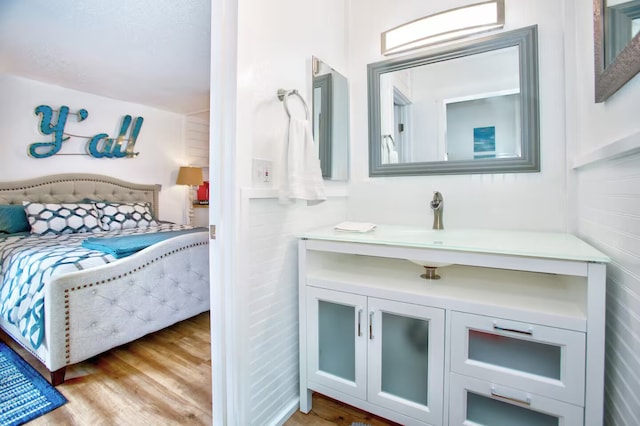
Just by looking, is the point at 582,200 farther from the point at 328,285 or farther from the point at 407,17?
the point at 407,17

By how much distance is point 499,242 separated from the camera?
1188mm

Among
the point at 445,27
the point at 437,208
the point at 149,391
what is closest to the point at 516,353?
the point at 437,208

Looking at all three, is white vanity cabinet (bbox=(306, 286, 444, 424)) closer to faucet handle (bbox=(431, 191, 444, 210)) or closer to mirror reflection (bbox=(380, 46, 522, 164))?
faucet handle (bbox=(431, 191, 444, 210))

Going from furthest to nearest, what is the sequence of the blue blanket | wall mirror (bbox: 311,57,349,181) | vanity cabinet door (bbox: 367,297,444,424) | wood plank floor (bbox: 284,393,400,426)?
the blue blanket, wall mirror (bbox: 311,57,349,181), wood plank floor (bbox: 284,393,400,426), vanity cabinet door (bbox: 367,297,444,424)

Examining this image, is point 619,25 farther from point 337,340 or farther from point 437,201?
point 337,340

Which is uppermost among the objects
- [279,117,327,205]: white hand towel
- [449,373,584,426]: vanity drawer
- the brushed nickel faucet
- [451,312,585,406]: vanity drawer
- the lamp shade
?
the lamp shade

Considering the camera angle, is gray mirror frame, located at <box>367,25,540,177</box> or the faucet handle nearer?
gray mirror frame, located at <box>367,25,540,177</box>

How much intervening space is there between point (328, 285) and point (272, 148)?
2.20 ft

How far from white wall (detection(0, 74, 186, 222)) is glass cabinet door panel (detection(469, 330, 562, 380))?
4.05 metres

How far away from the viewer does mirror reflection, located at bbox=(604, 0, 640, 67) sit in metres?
0.74

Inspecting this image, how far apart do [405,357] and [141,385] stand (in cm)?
149

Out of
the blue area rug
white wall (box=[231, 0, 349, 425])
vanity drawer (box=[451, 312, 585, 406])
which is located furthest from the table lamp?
vanity drawer (box=[451, 312, 585, 406])

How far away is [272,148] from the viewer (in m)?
1.39

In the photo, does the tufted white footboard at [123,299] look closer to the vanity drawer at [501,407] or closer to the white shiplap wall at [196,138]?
the vanity drawer at [501,407]
